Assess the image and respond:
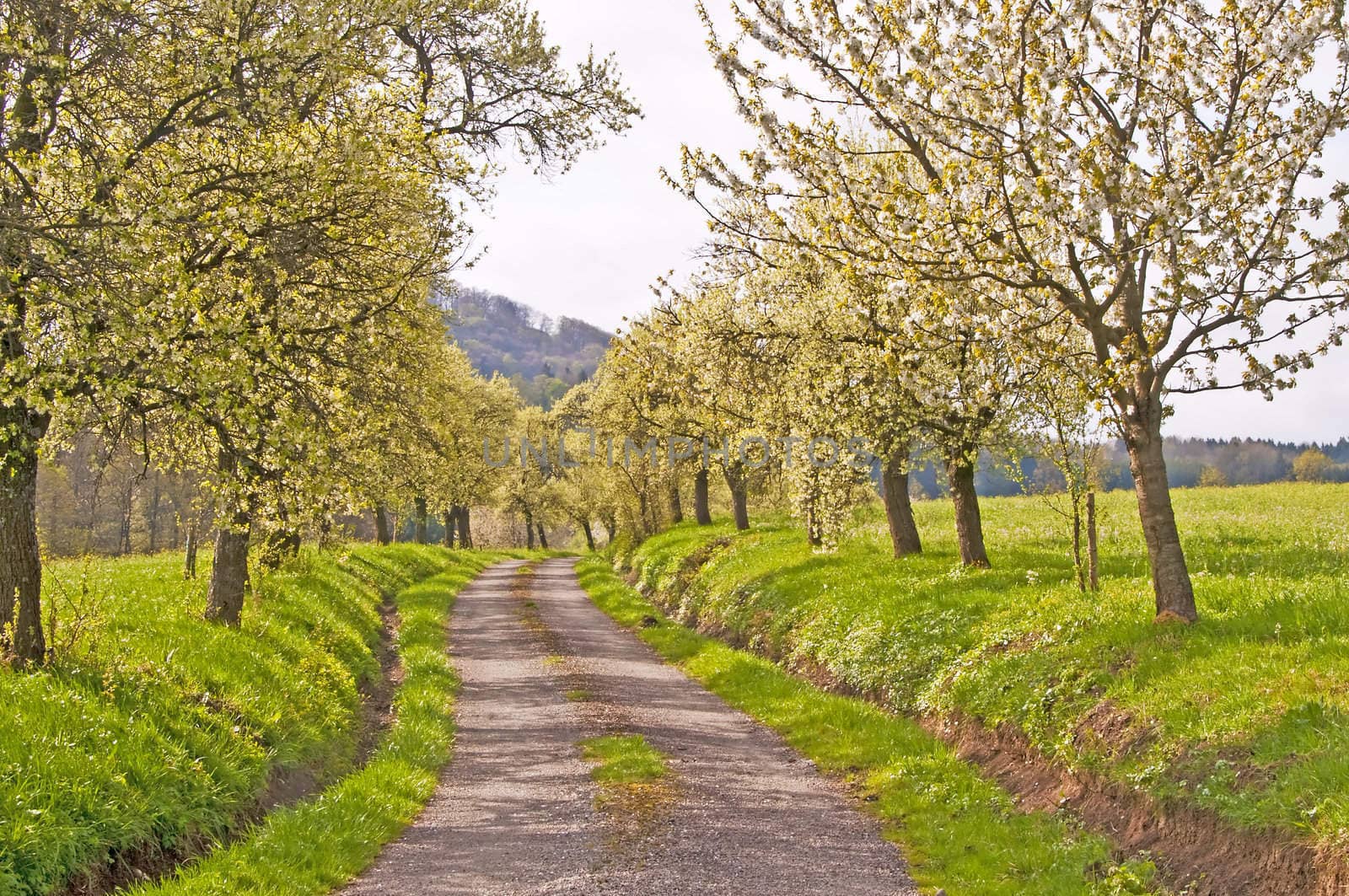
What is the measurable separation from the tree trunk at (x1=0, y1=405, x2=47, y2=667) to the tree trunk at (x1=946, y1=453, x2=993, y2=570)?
1661cm

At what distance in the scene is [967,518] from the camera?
20.5 metres

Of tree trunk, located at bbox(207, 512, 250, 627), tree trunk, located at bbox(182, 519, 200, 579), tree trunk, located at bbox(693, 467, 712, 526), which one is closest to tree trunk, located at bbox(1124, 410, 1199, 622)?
tree trunk, located at bbox(207, 512, 250, 627)

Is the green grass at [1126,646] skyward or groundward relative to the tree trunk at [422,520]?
groundward

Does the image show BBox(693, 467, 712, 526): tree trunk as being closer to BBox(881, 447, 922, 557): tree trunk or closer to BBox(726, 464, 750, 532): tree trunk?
BBox(726, 464, 750, 532): tree trunk

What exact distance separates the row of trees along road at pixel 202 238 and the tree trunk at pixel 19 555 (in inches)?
1.1

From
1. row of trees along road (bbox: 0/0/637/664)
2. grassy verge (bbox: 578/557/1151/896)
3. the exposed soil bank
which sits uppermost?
row of trees along road (bbox: 0/0/637/664)

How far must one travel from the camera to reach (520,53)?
59.8 feet

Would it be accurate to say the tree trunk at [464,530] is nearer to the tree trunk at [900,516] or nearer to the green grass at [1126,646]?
the green grass at [1126,646]

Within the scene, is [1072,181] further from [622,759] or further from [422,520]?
[422,520]

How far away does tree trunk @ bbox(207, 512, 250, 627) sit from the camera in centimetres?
1664

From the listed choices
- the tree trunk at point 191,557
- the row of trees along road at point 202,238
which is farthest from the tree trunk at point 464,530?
the row of trees along road at point 202,238

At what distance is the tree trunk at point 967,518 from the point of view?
2017 centimetres

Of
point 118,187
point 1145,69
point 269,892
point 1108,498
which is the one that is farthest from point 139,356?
point 1108,498

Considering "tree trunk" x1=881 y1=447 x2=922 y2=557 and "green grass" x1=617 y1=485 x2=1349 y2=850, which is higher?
"tree trunk" x1=881 y1=447 x2=922 y2=557
